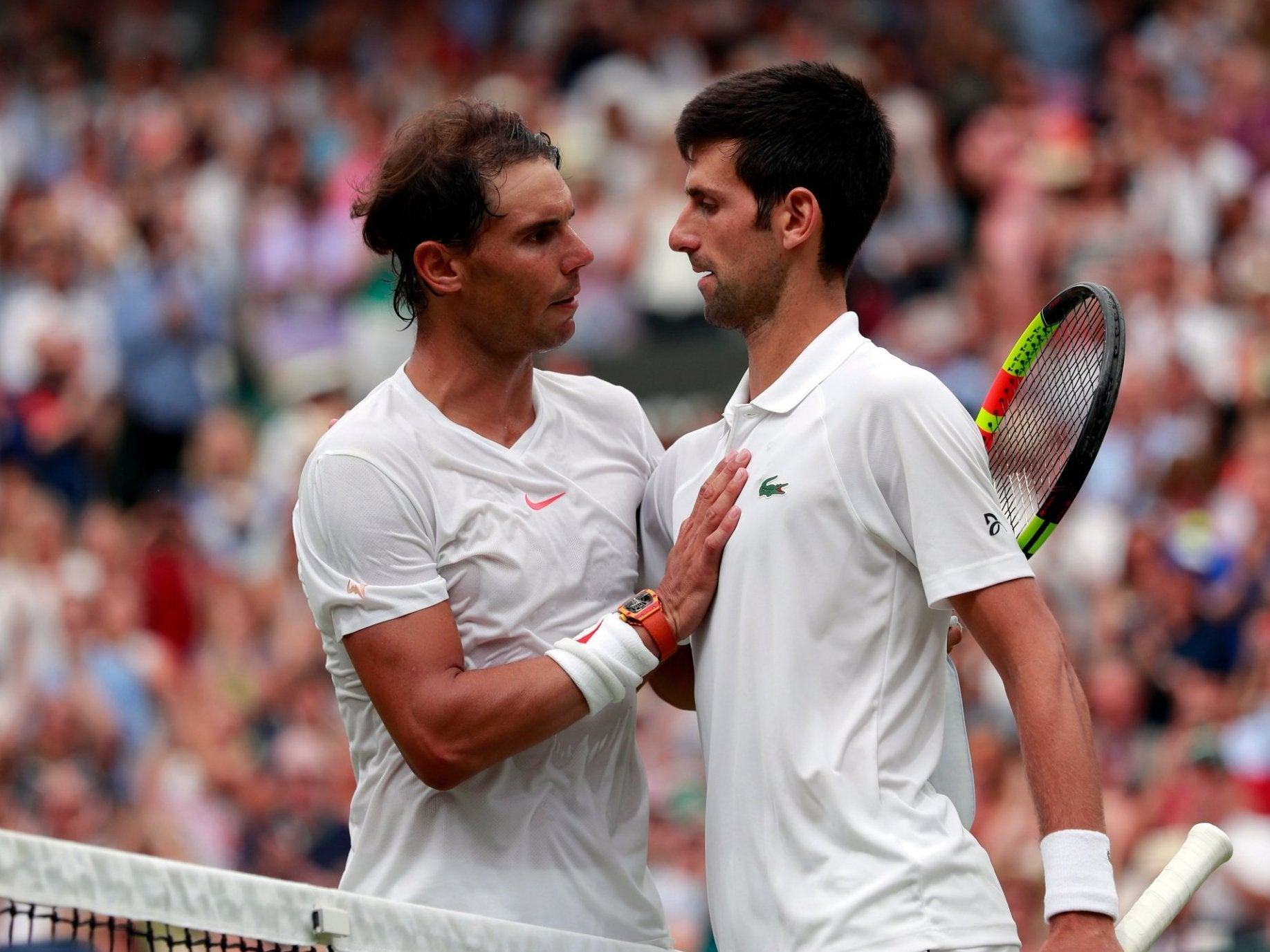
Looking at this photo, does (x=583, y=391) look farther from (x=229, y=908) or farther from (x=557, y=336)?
(x=229, y=908)

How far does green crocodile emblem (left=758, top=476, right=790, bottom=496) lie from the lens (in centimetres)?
332

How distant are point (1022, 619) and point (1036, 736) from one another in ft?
0.62

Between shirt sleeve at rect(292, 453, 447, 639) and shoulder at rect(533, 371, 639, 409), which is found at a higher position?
shoulder at rect(533, 371, 639, 409)

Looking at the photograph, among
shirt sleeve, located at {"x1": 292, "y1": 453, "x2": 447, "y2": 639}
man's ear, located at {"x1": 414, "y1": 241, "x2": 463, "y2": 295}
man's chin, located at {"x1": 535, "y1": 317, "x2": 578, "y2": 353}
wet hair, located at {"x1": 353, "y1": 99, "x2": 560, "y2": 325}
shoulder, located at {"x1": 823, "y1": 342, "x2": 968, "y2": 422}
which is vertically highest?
wet hair, located at {"x1": 353, "y1": 99, "x2": 560, "y2": 325}

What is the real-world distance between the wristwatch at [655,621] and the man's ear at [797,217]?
2.22ft

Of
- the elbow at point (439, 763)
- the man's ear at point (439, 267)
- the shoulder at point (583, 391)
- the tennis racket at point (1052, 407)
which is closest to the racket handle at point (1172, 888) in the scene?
the tennis racket at point (1052, 407)

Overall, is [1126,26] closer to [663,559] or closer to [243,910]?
[663,559]

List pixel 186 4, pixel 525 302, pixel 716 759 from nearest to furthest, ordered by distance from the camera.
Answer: pixel 716 759
pixel 525 302
pixel 186 4

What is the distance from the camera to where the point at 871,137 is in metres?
3.53

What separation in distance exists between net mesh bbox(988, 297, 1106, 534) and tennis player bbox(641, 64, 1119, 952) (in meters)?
0.51

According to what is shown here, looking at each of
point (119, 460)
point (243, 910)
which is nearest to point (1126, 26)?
point (119, 460)

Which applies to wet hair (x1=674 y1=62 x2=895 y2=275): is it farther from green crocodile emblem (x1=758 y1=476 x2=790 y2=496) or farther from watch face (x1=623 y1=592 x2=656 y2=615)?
watch face (x1=623 y1=592 x2=656 y2=615)

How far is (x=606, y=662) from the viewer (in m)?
3.45

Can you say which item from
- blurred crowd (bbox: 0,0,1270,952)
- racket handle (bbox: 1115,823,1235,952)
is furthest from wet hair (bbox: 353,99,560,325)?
blurred crowd (bbox: 0,0,1270,952)
